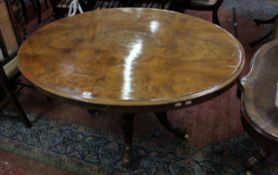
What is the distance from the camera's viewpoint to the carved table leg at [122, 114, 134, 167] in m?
1.47

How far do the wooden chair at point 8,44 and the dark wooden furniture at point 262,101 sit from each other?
1.40m

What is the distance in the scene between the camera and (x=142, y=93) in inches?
39.8

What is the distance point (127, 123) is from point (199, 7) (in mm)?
1630

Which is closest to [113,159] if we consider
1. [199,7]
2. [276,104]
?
[276,104]

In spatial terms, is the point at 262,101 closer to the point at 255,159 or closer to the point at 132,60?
the point at 255,159

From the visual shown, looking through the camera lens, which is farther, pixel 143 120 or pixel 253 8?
pixel 253 8

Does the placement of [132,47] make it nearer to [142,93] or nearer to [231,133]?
[142,93]

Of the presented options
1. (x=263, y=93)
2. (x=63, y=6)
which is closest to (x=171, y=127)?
(x=263, y=93)

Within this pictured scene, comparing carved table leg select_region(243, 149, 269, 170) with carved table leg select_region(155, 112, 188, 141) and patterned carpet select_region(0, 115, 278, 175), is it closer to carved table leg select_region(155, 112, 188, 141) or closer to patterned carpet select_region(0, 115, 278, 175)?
patterned carpet select_region(0, 115, 278, 175)

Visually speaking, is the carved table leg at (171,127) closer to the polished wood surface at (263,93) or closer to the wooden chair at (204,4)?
the polished wood surface at (263,93)

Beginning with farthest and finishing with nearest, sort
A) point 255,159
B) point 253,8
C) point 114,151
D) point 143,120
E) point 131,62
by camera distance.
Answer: point 253,8 < point 143,120 < point 114,151 < point 255,159 < point 131,62

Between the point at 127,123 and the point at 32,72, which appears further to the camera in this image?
the point at 127,123

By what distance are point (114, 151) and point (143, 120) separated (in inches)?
13.4

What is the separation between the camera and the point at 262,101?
4.05 ft
